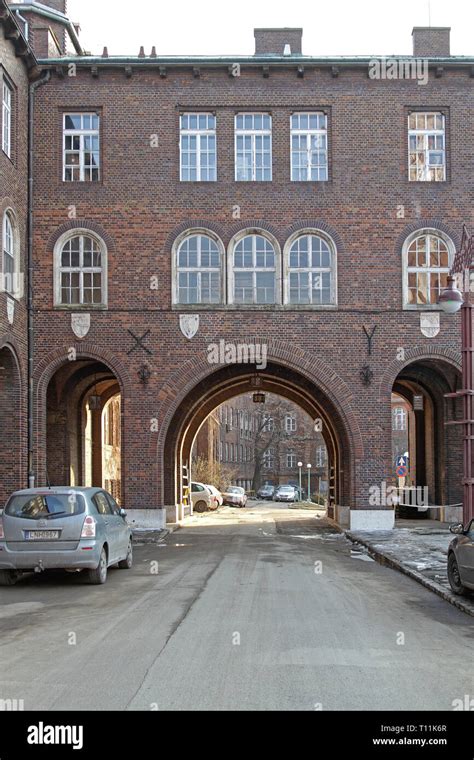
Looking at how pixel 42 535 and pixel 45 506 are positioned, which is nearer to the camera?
pixel 42 535

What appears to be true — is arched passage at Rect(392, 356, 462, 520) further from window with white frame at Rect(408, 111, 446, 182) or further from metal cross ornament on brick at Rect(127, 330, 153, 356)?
metal cross ornament on brick at Rect(127, 330, 153, 356)

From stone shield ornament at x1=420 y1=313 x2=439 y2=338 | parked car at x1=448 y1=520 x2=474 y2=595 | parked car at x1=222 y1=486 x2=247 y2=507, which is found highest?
stone shield ornament at x1=420 y1=313 x2=439 y2=338

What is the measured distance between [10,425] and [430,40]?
56.3 ft

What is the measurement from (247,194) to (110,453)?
51.3 ft

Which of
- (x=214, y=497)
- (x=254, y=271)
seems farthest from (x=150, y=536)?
(x=214, y=497)

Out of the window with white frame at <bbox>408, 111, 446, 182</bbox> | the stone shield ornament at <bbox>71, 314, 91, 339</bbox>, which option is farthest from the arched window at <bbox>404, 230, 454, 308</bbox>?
the stone shield ornament at <bbox>71, 314, 91, 339</bbox>

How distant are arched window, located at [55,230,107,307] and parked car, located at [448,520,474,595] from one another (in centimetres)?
1581

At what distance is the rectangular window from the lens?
80.4 feet

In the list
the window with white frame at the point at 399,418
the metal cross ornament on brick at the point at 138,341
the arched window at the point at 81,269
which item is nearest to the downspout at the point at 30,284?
the arched window at the point at 81,269

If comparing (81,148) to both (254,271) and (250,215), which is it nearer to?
(250,215)

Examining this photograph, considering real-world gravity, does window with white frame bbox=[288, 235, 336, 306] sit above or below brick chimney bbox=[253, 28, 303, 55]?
below

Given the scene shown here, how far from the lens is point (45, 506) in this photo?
563 inches
